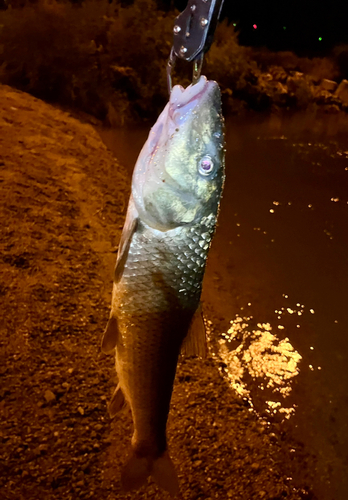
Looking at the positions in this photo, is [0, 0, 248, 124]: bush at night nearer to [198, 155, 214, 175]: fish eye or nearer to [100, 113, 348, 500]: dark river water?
[100, 113, 348, 500]: dark river water

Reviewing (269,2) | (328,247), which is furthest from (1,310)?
(269,2)

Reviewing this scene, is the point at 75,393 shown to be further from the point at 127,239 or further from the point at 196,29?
the point at 196,29

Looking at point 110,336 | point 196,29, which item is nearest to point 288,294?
point 110,336

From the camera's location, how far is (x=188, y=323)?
163cm

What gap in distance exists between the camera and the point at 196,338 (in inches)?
64.8

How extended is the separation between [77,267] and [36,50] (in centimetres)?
722

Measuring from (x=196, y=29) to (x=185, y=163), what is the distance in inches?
20.0

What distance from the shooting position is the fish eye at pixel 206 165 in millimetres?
1566

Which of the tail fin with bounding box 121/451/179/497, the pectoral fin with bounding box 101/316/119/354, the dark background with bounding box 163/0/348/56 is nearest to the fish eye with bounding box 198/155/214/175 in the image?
the pectoral fin with bounding box 101/316/119/354

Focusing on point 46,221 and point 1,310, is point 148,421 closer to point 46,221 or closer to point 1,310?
point 1,310

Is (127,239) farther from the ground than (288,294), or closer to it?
farther from the ground

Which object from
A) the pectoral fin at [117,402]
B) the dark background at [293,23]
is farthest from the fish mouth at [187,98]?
the dark background at [293,23]

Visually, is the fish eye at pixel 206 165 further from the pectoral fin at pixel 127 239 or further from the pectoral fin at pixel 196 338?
the pectoral fin at pixel 196 338

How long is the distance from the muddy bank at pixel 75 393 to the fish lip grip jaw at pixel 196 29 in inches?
95.8
